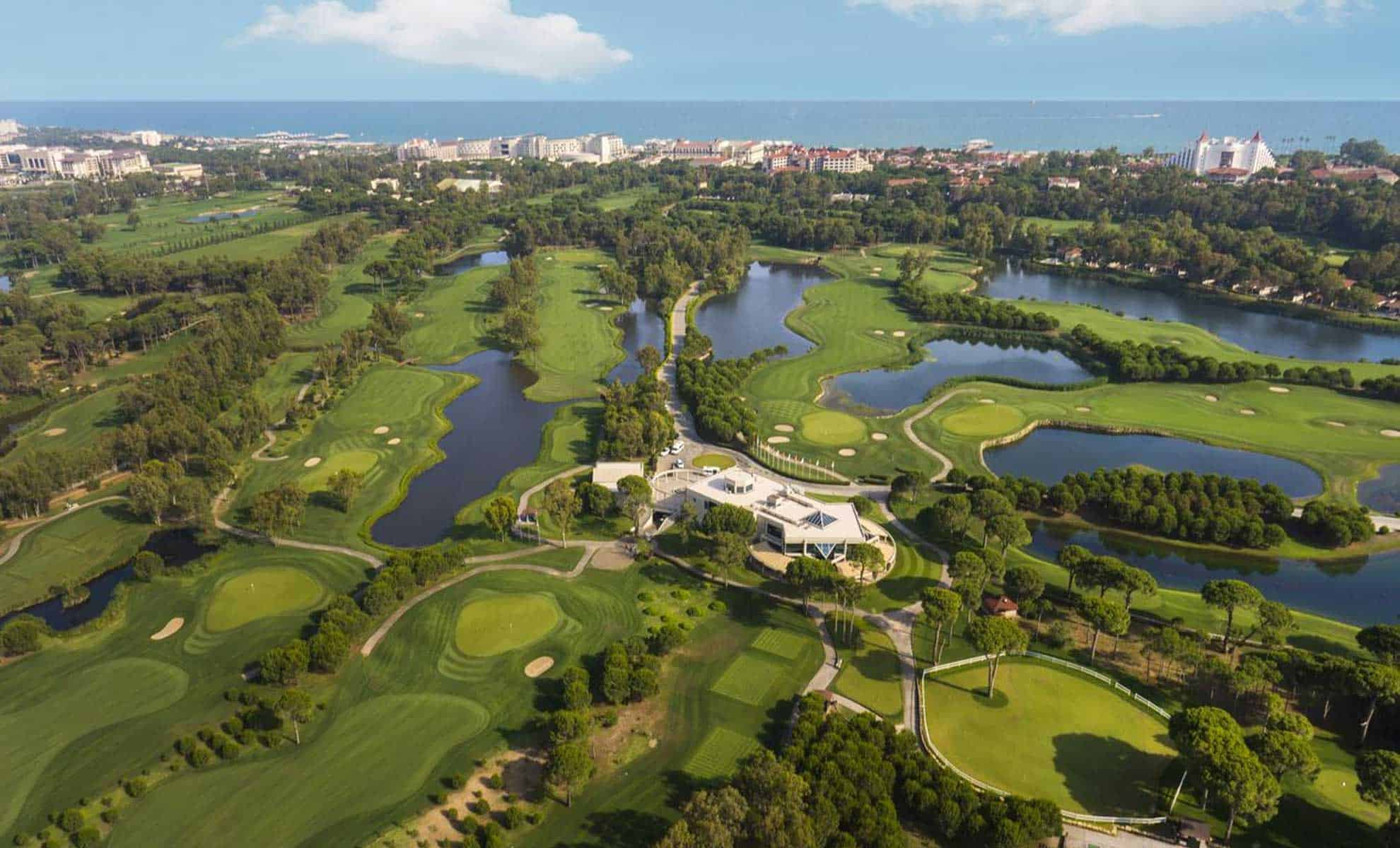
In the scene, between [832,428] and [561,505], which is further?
[832,428]

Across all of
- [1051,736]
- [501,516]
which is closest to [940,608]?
Result: [1051,736]

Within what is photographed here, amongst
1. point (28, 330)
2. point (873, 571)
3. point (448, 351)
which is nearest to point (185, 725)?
point (873, 571)

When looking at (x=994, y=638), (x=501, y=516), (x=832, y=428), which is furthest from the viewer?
(x=832, y=428)

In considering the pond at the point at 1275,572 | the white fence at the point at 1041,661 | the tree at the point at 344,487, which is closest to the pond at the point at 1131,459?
the pond at the point at 1275,572

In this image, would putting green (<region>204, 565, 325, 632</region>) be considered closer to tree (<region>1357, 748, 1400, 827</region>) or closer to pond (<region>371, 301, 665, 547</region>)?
pond (<region>371, 301, 665, 547</region>)

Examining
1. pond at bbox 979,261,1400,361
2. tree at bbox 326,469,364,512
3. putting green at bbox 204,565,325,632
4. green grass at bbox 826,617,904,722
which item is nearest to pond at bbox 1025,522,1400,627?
green grass at bbox 826,617,904,722

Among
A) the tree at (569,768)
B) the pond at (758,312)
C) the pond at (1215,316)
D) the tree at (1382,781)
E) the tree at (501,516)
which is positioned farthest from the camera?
the pond at (758,312)

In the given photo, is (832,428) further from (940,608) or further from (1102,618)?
(1102,618)

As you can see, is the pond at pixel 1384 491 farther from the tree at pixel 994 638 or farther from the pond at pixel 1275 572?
the tree at pixel 994 638
